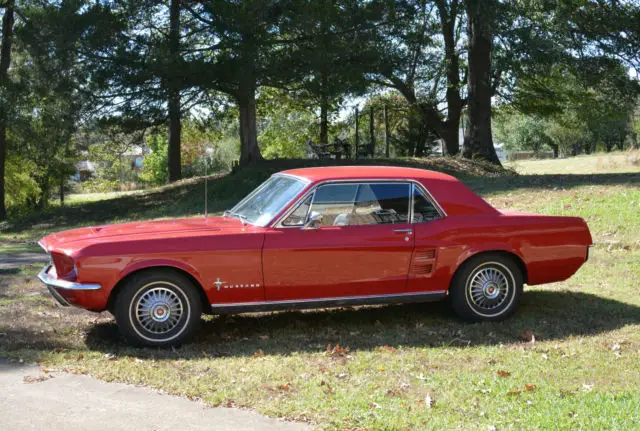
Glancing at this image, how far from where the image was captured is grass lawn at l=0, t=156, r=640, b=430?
4723 millimetres

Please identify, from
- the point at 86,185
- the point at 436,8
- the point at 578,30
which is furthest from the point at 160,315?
the point at 86,185

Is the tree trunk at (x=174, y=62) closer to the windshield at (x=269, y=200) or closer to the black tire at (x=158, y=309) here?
the windshield at (x=269, y=200)

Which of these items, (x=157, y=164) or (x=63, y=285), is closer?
(x=63, y=285)

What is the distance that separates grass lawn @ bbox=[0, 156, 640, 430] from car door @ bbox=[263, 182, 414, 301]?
0.49 m

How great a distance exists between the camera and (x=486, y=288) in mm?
7070

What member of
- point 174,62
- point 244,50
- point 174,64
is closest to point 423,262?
point 244,50

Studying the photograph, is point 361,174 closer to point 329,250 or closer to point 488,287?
point 329,250

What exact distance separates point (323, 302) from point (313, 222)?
0.74 m

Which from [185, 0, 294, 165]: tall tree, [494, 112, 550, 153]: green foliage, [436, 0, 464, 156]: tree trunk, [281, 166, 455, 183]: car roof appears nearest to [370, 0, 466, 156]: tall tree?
[436, 0, 464, 156]: tree trunk

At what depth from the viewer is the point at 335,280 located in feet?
21.7

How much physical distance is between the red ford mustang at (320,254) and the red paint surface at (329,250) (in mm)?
10

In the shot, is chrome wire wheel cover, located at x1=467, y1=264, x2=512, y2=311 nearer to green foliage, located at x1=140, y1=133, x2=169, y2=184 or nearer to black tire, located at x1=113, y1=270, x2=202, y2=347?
black tire, located at x1=113, y1=270, x2=202, y2=347

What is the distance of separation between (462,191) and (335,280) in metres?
1.64

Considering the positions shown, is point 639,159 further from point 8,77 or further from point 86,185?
point 86,185
